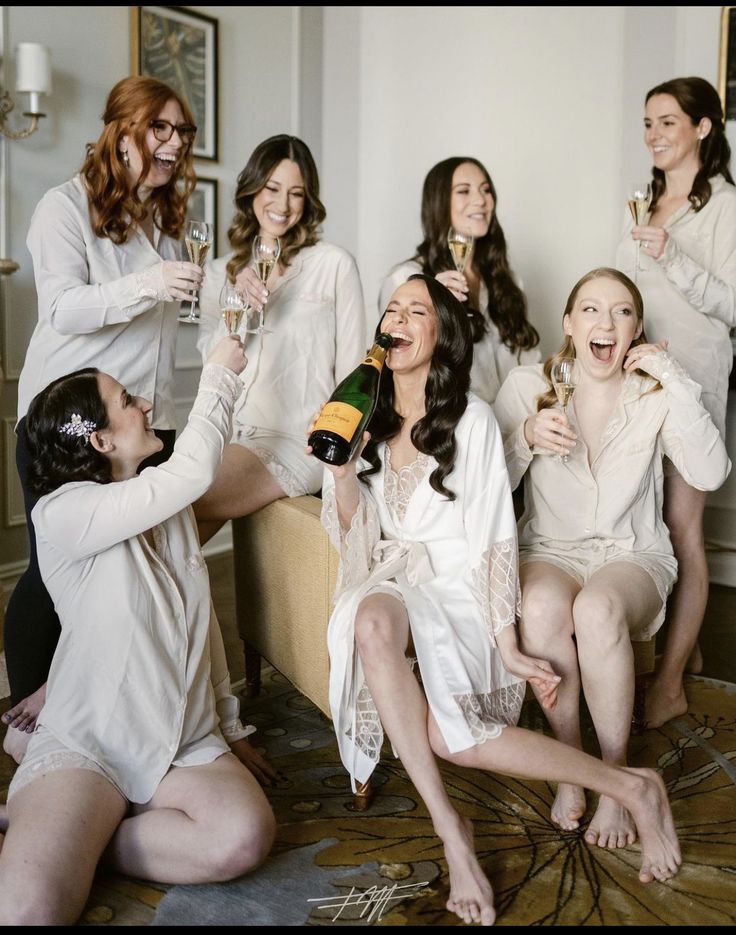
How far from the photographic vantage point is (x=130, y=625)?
1.97 m

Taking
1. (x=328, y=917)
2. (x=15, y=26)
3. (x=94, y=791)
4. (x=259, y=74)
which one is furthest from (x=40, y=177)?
(x=328, y=917)

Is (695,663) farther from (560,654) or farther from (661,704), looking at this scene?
(560,654)

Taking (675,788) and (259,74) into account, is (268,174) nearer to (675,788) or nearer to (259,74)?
(675,788)

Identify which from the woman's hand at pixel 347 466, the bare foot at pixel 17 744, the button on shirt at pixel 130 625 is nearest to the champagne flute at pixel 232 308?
the button on shirt at pixel 130 625

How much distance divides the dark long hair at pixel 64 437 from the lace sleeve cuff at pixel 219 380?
8.7 inches

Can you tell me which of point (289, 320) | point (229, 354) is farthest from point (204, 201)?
point (229, 354)

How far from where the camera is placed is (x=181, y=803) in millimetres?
1904

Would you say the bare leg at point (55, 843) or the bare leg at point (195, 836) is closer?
the bare leg at point (55, 843)

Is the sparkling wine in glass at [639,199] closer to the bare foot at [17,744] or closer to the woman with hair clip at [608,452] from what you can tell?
the woman with hair clip at [608,452]

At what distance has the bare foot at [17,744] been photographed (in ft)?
7.91

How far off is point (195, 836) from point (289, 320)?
4.68 ft

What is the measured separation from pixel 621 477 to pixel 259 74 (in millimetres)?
3072

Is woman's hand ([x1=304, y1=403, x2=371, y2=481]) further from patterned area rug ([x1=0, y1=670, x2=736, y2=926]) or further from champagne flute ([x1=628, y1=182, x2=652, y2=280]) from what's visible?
champagne flute ([x1=628, y1=182, x2=652, y2=280])

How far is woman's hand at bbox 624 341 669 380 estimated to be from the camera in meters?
2.46
